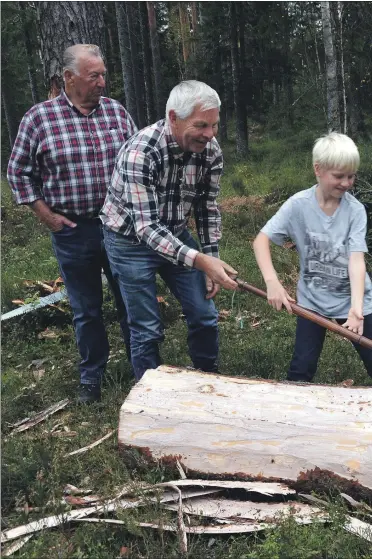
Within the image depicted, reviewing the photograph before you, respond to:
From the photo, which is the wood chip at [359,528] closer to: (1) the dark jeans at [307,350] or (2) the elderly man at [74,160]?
(1) the dark jeans at [307,350]

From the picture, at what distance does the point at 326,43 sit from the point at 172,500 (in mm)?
10618

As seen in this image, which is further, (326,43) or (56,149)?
(326,43)

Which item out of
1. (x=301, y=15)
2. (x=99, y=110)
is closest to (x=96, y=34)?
(x=99, y=110)

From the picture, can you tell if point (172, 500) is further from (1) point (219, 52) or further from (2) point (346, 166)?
(1) point (219, 52)

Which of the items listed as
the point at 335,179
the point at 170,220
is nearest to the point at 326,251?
the point at 335,179

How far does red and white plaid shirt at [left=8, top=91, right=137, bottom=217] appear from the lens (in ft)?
12.0

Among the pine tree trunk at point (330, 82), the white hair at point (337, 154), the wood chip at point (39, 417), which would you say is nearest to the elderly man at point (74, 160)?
the wood chip at point (39, 417)

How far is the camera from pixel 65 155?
3.68 meters

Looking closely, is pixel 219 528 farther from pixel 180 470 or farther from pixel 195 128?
pixel 195 128

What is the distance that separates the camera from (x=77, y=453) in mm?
3400

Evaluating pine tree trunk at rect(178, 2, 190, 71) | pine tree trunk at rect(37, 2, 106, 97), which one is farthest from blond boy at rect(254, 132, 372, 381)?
pine tree trunk at rect(178, 2, 190, 71)

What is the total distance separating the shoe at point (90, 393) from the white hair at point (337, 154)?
91.7 inches

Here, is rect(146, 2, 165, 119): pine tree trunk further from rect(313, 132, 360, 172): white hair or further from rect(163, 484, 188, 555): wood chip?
rect(163, 484, 188, 555): wood chip

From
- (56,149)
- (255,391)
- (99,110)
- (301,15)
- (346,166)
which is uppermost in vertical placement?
(301,15)
